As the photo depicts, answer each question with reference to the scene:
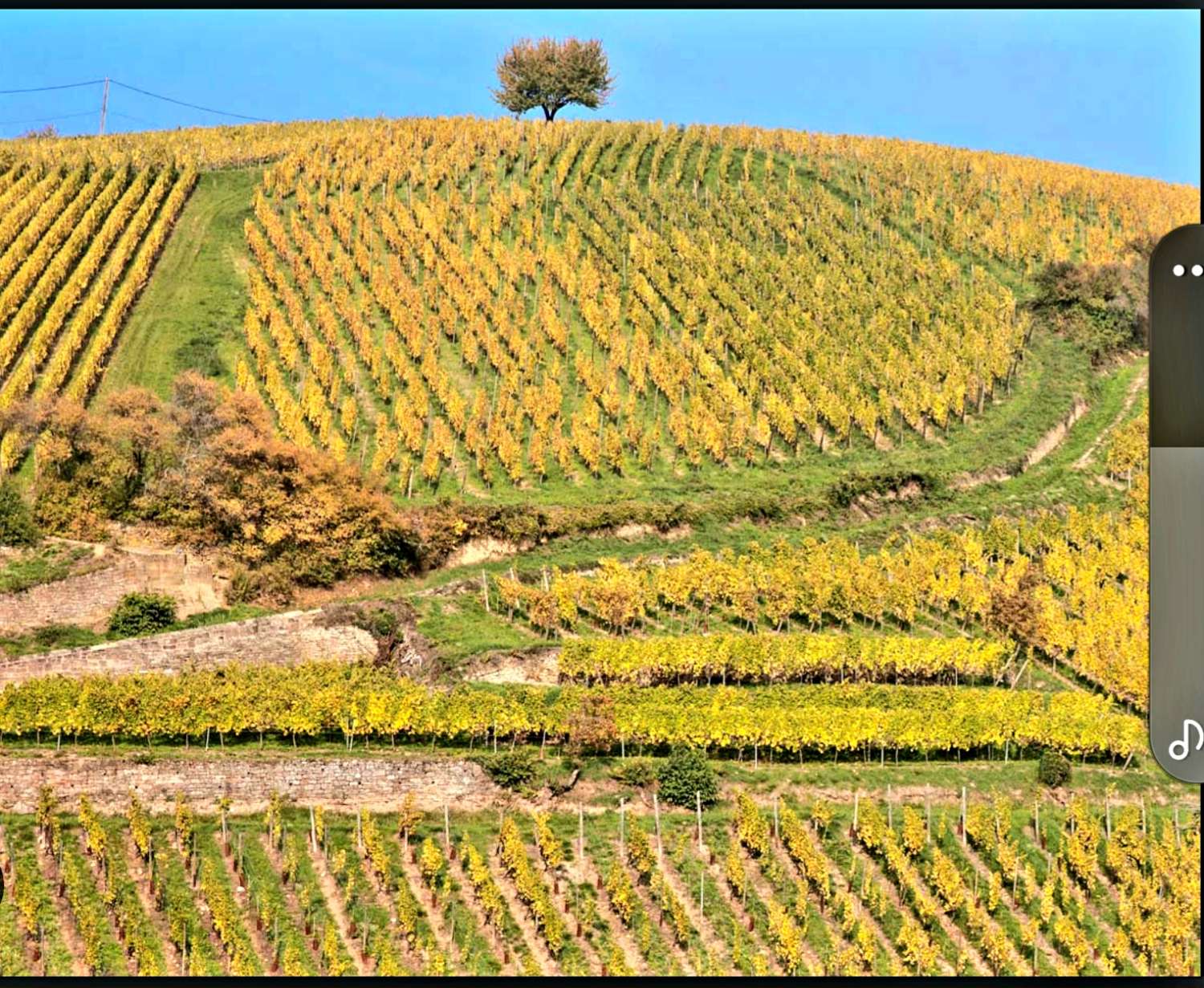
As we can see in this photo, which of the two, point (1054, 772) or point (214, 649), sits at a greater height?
point (214, 649)

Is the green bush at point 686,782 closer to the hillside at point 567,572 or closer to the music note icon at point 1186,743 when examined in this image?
the hillside at point 567,572

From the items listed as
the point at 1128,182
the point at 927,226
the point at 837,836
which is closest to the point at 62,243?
the point at 927,226

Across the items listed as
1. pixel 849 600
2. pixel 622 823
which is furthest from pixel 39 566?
pixel 849 600

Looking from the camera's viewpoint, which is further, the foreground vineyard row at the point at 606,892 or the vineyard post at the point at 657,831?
the vineyard post at the point at 657,831

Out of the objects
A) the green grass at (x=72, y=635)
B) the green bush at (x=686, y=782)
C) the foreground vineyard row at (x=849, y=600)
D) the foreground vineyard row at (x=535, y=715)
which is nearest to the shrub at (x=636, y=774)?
the green bush at (x=686, y=782)

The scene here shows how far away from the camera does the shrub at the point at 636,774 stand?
30.3m

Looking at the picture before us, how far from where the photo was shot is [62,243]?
62156 millimetres

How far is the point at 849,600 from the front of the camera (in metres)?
40.1

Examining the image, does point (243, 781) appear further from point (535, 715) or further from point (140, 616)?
point (140, 616)

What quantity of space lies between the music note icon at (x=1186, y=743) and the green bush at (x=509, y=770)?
Result: 2500 cm

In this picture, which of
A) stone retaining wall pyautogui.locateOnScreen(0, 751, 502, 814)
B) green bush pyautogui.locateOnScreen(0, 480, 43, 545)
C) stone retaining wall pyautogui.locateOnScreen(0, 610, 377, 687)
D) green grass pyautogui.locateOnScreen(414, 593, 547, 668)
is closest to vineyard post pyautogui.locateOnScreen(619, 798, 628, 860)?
stone retaining wall pyautogui.locateOnScreen(0, 751, 502, 814)

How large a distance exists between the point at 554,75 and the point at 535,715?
66710 millimetres

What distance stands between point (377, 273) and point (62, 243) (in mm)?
13456

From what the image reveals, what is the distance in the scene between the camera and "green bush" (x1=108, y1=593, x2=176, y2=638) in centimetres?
3834
